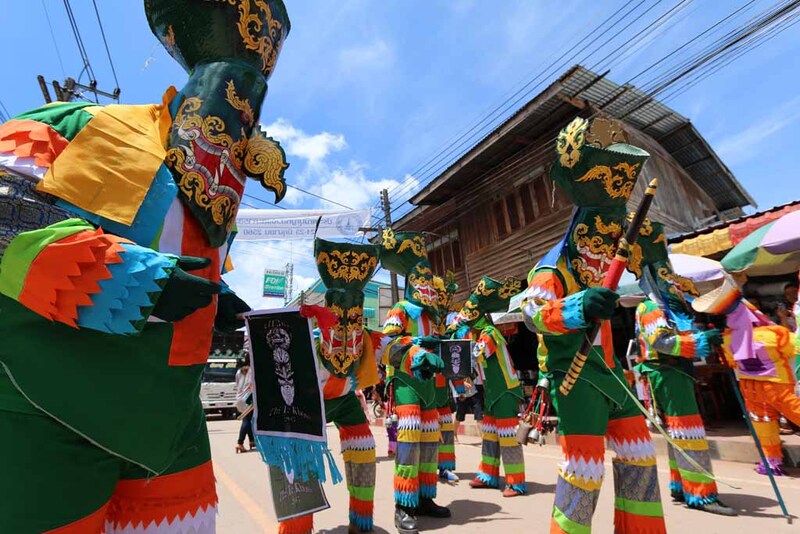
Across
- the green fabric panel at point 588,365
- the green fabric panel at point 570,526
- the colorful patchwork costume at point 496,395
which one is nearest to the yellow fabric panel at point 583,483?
the green fabric panel at point 570,526

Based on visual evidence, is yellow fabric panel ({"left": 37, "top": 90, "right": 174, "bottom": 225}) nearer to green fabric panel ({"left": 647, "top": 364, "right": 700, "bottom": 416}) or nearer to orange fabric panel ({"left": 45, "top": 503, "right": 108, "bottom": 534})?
orange fabric panel ({"left": 45, "top": 503, "right": 108, "bottom": 534})

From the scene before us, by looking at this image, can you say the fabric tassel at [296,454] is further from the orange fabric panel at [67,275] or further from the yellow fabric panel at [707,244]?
the yellow fabric panel at [707,244]

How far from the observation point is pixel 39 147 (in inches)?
48.8

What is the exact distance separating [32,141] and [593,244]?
2398mm

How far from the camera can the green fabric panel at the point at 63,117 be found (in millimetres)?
1332

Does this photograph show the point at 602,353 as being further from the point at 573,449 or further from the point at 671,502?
the point at 671,502

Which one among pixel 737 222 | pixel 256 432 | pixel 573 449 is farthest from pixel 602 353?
pixel 737 222

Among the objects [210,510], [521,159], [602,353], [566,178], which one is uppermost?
[521,159]

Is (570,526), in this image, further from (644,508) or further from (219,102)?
(219,102)

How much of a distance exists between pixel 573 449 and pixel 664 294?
2283mm

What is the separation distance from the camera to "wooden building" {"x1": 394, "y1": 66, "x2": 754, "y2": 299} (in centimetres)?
898

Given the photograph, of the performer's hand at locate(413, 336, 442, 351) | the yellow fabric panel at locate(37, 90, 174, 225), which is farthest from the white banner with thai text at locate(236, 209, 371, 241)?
the yellow fabric panel at locate(37, 90, 174, 225)

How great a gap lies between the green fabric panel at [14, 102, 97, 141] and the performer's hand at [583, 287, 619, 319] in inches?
77.0

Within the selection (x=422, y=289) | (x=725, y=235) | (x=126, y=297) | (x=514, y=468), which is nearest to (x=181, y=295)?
(x=126, y=297)
